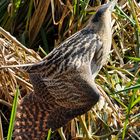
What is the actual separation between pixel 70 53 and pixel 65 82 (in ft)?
0.54

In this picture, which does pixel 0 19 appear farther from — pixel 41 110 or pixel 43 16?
pixel 41 110

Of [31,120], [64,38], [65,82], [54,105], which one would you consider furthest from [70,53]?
[64,38]

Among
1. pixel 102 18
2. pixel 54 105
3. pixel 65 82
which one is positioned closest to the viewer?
pixel 65 82

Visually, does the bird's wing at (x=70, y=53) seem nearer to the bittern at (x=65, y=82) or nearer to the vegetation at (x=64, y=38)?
the bittern at (x=65, y=82)

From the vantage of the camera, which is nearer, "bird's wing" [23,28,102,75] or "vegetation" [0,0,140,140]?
"bird's wing" [23,28,102,75]

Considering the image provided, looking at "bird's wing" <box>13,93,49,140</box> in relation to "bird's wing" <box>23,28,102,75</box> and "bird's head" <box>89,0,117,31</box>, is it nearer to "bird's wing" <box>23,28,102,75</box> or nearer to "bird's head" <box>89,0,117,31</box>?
"bird's wing" <box>23,28,102,75</box>

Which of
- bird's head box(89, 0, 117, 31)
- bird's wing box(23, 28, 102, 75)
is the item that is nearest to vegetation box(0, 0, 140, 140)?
bird's head box(89, 0, 117, 31)

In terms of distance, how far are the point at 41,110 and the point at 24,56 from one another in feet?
1.23

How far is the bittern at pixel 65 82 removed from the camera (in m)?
2.72

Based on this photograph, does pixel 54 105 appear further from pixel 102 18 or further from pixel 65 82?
pixel 102 18

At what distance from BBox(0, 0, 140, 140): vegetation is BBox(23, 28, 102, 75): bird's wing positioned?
0.21m

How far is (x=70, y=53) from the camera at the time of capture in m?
2.83

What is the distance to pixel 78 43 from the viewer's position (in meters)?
2.90

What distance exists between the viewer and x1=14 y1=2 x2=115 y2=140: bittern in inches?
107
